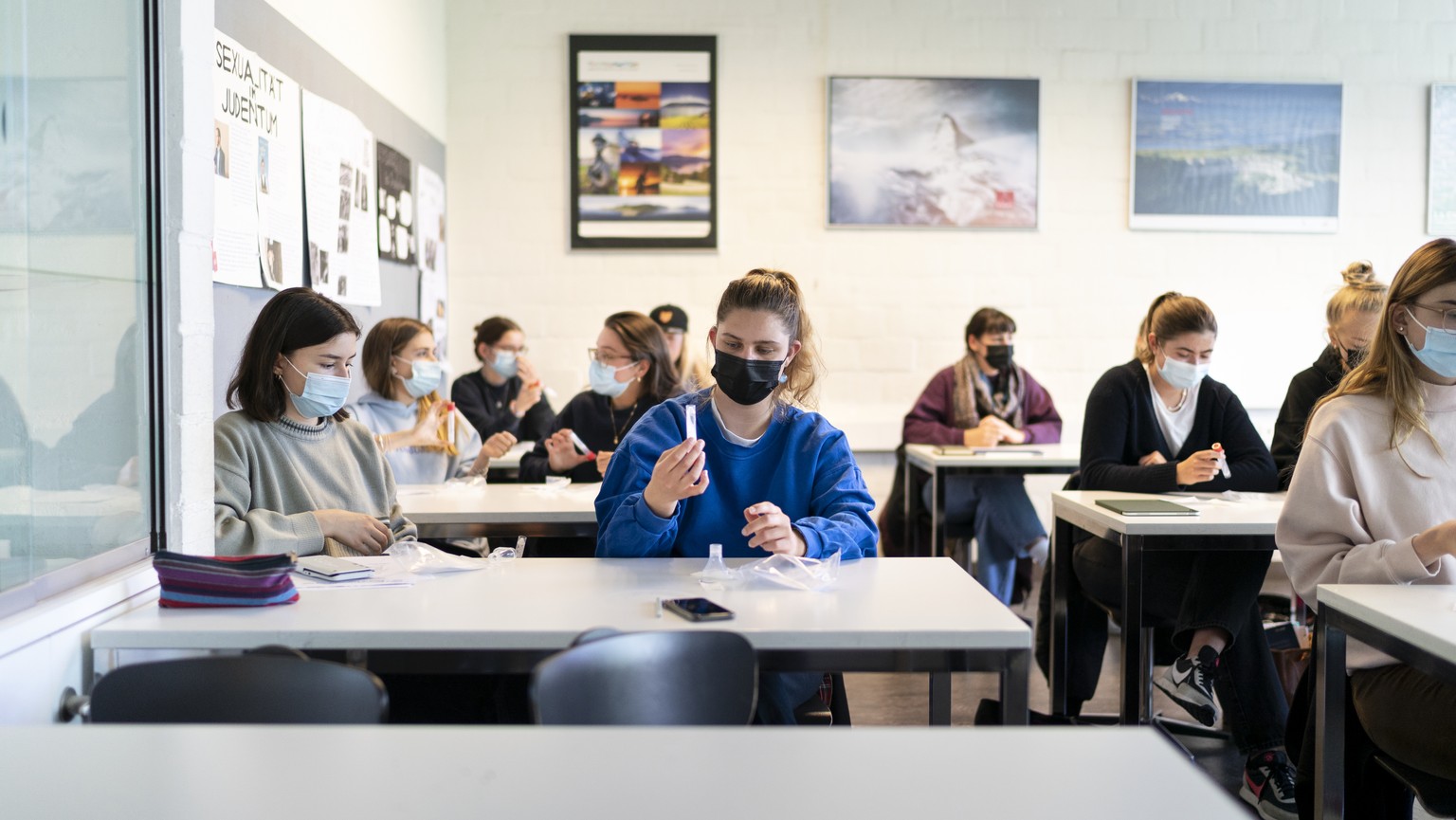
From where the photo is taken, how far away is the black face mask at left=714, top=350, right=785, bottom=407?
2.20 m

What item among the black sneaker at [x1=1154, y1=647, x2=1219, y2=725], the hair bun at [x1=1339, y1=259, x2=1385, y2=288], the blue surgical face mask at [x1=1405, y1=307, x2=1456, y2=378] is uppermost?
the hair bun at [x1=1339, y1=259, x2=1385, y2=288]

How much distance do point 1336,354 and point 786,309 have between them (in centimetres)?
214

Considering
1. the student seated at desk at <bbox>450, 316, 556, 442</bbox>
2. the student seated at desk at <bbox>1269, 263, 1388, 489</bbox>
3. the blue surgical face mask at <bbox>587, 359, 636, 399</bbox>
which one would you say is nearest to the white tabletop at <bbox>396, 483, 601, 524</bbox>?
the blue surgical face mask at <bbox>587, 359, 636, 399</bbox>

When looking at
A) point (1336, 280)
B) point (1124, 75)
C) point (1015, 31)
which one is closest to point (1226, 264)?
point (1336, 280)

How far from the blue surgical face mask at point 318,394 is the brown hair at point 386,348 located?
122 cm

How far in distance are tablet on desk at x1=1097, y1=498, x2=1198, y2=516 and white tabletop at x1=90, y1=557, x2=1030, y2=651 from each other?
3.20 feet

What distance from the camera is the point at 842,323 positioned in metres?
5.76

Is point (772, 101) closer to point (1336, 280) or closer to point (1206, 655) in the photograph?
point (1336, 280)

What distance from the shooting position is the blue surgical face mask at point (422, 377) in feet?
12.2

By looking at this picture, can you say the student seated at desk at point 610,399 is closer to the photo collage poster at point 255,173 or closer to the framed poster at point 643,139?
the photo collage poster at point 255,173

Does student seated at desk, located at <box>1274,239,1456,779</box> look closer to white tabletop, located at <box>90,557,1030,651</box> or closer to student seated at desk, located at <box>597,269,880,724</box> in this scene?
white tabletop, located at <box>90,557,1030,651</box>

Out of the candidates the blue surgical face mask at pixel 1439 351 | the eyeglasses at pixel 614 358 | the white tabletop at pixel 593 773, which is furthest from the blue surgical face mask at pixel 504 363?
the white tabletop at pixel 593 773

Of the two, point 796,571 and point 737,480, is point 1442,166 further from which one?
point 796,571

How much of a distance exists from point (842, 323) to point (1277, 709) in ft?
10.5
